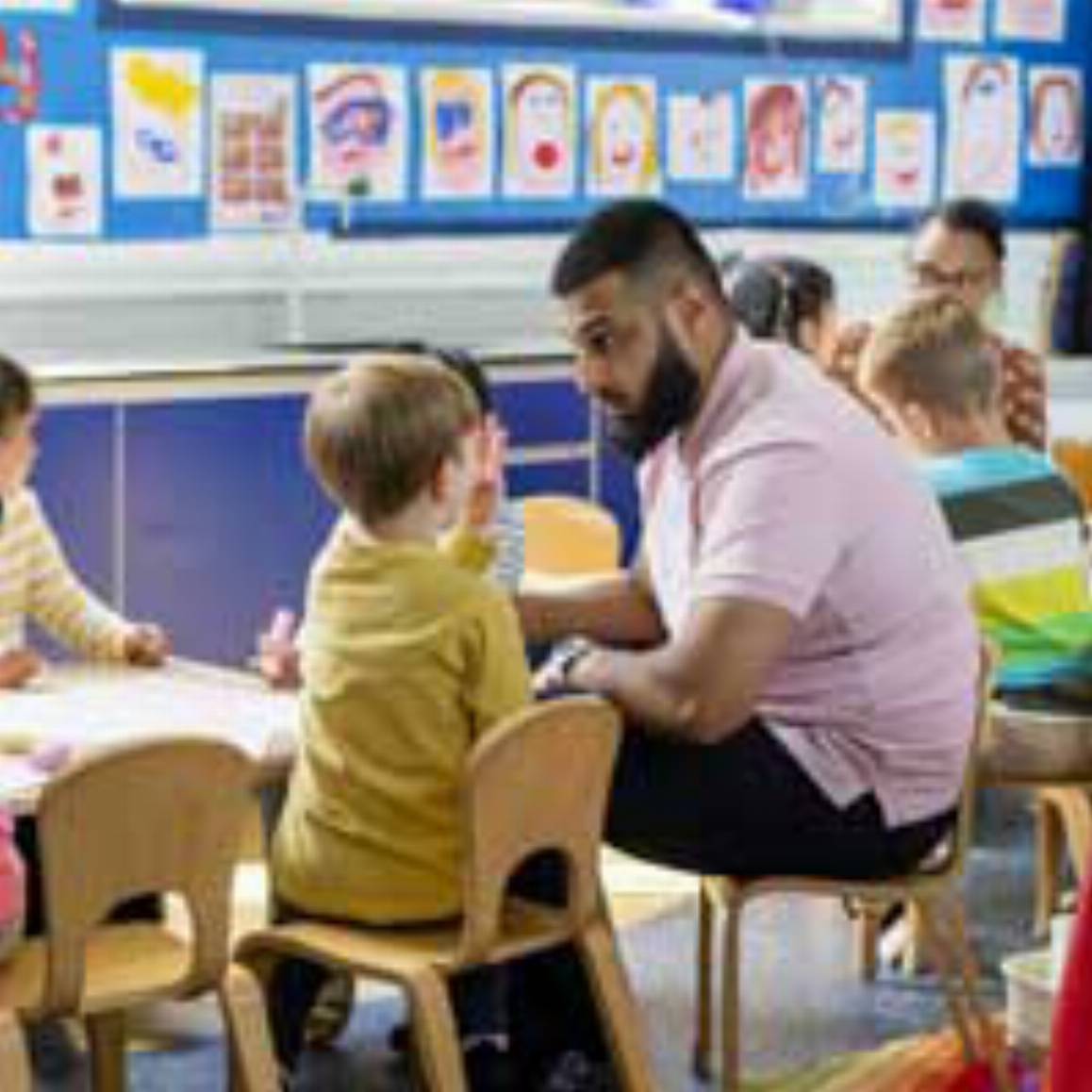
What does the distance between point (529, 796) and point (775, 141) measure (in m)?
4.44

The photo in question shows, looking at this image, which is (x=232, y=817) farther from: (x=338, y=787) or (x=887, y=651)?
(x=887, y=651)

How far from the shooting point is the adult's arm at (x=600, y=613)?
357cm

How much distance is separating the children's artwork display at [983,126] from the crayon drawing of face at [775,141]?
626 mm

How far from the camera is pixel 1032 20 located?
25.0 ft

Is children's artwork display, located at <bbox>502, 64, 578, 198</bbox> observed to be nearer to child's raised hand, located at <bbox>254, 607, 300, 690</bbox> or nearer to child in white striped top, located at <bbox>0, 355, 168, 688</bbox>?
child in white striped top, located at <bbox>0, 355, 168, 688</bbox>

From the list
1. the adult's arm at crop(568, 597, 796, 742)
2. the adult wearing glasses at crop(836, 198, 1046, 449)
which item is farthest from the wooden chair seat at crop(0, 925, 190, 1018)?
the adult wearing glasses at crop(836, 198, 1046, 449)

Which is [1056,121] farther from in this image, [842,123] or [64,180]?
[64,180]

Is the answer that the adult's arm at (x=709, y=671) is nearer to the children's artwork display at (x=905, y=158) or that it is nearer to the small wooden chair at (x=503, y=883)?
the small wooden chair at (x=503, y=883)

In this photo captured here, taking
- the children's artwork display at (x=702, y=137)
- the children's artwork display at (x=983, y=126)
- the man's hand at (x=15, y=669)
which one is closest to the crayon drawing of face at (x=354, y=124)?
the children's artwork display at (x=702, y=137)

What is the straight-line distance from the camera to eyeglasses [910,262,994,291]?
5370mm

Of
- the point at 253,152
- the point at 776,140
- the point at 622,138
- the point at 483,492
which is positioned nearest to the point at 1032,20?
the point at 776,140

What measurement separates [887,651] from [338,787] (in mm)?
785

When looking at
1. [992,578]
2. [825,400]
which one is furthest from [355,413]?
[992,578]

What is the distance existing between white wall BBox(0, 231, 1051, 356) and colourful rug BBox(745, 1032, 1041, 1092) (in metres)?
2.53
